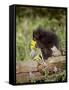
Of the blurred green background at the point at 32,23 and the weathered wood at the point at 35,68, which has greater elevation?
the blurred green background at the point at 32,23

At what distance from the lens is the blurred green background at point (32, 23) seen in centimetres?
170

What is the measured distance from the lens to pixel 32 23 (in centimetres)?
173

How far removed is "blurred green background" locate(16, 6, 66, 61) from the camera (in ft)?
5.57

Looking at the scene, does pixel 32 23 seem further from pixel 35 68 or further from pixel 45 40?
pixel 35 68

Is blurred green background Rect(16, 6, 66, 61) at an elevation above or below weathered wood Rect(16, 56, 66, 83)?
above

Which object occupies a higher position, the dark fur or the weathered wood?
the dark fur

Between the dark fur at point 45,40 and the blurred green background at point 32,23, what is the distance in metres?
0.03

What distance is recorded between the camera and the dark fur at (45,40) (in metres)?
1.75

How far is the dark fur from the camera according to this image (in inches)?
68.9

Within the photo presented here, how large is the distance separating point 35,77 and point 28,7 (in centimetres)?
42

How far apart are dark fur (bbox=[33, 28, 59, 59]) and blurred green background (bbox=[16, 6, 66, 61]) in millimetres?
26

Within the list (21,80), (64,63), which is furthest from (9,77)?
(64,63)

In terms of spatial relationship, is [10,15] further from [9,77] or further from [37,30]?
[9,77]
